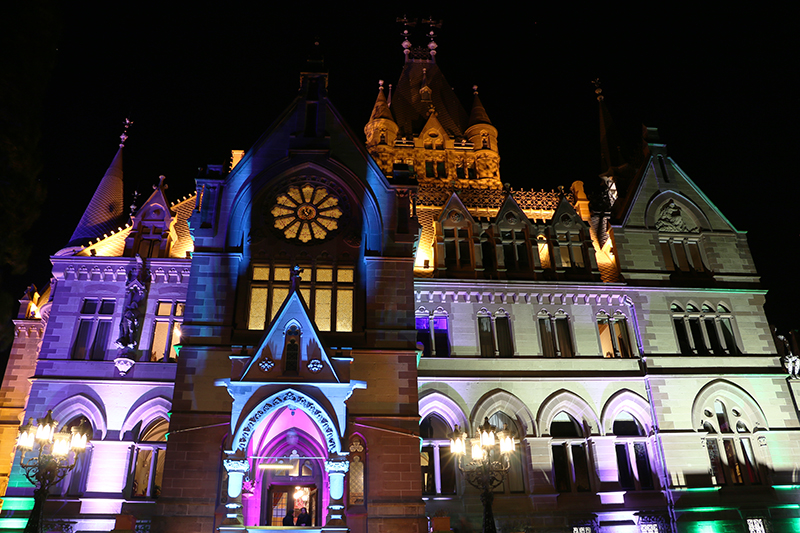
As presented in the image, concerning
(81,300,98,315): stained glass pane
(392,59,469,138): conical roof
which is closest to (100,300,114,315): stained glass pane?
(81,300,98,315): stained glass pane

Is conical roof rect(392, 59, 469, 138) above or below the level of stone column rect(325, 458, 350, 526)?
above

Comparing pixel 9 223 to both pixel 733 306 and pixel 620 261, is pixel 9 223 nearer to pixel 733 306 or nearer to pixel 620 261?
pixel 620 261

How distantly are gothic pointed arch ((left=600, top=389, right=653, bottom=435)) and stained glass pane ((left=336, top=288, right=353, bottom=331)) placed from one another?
36.1 ft

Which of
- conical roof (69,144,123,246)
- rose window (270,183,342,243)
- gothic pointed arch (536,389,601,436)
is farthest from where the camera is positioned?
conical roof (69,144,123,246)

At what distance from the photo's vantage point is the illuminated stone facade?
65.7ft

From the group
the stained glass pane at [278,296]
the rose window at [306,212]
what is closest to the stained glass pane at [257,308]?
the stained glass pane at [278,296]

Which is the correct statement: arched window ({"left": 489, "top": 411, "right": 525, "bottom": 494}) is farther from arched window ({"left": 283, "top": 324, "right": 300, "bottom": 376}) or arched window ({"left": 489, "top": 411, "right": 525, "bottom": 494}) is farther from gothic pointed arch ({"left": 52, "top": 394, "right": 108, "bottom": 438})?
gothic pointed arch ({"left": 52, "top": 394, "right": 108, "bottom": 438})

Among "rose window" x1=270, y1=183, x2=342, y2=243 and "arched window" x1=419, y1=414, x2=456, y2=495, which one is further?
"rose window" x1=270, y1=183, x2=342, y2=243

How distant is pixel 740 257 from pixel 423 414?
16.9 meters

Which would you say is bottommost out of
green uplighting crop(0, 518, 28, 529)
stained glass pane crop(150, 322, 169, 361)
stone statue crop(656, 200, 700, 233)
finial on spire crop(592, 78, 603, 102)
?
green uplighting crop(0, 518, 28, 529)

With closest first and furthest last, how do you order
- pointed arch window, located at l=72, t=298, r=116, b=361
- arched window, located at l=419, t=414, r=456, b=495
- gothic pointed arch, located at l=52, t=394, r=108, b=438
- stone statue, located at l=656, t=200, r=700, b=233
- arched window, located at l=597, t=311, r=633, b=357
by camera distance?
1. gothic pointed arch, located at l=52, t=394, r=108, b=438
2. arched window, located at l=419, t=414, r=456, b=495
3. pointed arch window, located at l=72, t=298, r=116, b=361
4. arched window, located at l=597, t=311, r=633, b=357
5. stone statue, located at l=656, t=200, r=700, b=233

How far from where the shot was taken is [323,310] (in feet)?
74.4

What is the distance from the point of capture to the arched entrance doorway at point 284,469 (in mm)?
20281

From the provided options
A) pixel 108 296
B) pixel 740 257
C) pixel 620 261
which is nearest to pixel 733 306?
pixel 740 257
